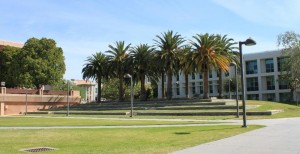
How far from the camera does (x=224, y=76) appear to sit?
101375 mm

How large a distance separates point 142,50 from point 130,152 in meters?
55.6

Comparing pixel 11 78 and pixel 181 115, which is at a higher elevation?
pixel 11 78

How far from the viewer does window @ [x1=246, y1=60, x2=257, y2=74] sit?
306 ft

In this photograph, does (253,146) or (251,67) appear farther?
(251,67)

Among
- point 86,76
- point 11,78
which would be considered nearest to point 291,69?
point 86,76

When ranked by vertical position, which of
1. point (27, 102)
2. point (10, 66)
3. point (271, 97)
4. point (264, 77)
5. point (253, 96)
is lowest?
point (27, 102)

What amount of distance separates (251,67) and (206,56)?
138 ft

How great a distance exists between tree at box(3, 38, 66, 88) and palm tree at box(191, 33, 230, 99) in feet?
99.5

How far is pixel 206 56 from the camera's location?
181 ft

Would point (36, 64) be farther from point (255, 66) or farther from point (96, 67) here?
point (255, 66)

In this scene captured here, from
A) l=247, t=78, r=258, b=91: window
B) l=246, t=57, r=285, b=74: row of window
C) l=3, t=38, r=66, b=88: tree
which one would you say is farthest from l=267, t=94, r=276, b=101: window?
l=3, t=38, r=66, b=88: tree

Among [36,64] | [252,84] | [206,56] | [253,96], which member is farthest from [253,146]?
[252,84]

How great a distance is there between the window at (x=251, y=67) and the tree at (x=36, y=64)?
44020 mm

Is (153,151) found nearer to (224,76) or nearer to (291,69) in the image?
(291,69)
